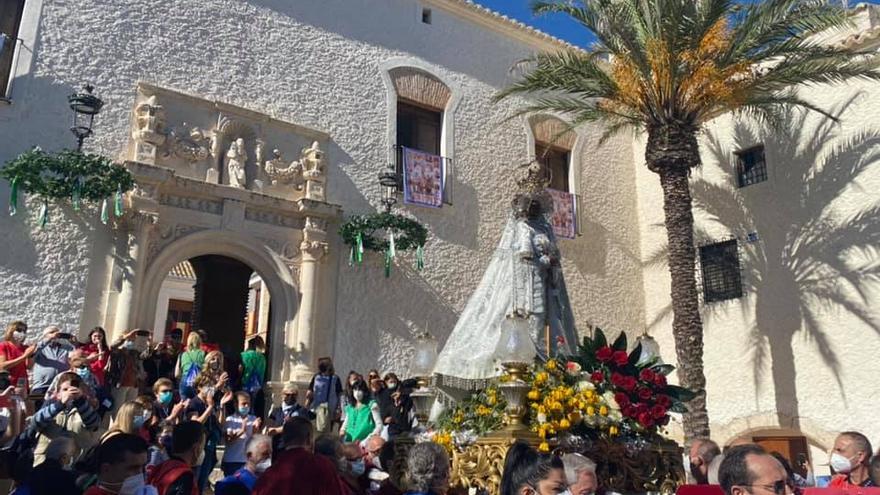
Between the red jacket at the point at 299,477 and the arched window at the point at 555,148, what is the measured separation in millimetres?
12809

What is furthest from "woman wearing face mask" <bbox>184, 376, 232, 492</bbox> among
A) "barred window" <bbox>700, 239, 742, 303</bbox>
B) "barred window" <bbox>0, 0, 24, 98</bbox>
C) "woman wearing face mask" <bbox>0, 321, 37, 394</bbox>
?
"barred window" <bbox>700, 239, 742, 303</bbox>

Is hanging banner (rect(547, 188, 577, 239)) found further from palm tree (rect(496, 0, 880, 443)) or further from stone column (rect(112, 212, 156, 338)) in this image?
stone column (rect(112, 212, 156, 338))

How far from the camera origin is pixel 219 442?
7.58m

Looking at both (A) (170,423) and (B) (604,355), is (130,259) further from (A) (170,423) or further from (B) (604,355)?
(B) (604,355)

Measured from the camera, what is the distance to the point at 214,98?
11672 millimetres

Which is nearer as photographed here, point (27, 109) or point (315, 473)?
point (315, 473)

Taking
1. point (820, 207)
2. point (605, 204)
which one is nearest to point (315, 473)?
point (820, 207)

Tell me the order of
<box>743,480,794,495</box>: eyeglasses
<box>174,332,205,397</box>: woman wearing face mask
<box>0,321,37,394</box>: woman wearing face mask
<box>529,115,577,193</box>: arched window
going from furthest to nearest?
<box>529,115,577,193</box>: arched window
<box>174,332,205,397</box>: woman wearing face mask
<box>0,321,37,394</box>: woman wearing face mask
<box>743,480,794,495</box>: eyeglasses

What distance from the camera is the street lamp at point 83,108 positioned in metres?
9.70

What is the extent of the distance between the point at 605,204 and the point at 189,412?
11.5 meters

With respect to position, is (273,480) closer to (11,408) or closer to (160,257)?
(11,408)

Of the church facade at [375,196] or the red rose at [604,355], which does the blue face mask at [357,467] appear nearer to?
the red rose at [604,355]

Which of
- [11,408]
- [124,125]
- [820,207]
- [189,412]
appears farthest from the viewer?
[820,207]

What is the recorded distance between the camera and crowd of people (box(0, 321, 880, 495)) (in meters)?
3.03
